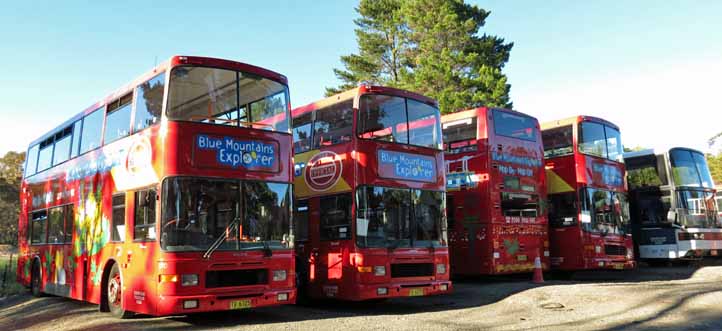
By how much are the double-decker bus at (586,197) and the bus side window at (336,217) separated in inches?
Answer: 309

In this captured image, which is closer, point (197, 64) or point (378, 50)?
point (197, 64)

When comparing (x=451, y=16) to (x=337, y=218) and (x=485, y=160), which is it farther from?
(x=337, y=218)

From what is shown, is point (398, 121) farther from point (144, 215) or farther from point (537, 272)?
point (537, 272)

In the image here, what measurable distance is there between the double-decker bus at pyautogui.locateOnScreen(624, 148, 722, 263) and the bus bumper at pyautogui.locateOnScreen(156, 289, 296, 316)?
1325 centimetres

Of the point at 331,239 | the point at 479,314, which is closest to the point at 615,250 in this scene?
the point at 479,314

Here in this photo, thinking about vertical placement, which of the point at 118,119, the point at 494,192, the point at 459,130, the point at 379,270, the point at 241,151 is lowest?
the point at 379,270

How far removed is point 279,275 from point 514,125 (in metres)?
8.24

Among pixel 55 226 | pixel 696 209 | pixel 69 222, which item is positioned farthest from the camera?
pixel 696 209

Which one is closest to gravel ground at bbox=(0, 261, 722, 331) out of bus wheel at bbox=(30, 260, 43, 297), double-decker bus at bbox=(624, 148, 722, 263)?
bus wheel at bbox=(30, 260, 43, 297)

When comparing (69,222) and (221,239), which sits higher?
(69,222)

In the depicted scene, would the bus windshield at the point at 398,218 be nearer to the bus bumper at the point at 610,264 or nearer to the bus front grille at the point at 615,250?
the bus bumper at the point at 610,264

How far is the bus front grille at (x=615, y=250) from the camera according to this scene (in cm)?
1637

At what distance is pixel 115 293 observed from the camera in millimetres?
10445

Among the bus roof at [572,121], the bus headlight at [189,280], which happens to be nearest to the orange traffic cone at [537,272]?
the bus roof at [572,121]
